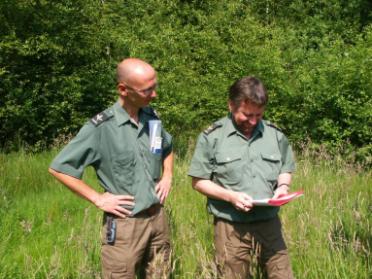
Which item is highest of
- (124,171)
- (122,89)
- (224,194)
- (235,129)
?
(122,89)

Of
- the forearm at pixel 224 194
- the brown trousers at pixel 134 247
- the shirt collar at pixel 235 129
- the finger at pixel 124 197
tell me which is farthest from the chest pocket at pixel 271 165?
the finger at pixel 124 197

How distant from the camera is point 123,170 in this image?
2.62 metres

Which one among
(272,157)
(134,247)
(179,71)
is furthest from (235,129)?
(179,71)

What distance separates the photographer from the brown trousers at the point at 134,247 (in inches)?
102

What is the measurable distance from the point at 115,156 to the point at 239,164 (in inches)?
27.9

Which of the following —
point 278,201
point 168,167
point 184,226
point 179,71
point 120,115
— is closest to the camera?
point 278,201

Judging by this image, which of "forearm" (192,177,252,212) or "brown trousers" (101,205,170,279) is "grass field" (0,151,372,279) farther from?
"forearm" (192,177,252,212)

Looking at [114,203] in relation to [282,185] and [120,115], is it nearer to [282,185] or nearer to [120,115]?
[120,115]

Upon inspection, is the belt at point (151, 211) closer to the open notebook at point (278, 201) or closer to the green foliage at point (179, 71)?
the open notebook at point (278, 201)

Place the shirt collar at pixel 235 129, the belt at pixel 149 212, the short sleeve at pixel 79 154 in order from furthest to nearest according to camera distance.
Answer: the shirt collar at pixel 235 129 < the belt at pixel 149 212 < the short sleeve at pixel 79 154

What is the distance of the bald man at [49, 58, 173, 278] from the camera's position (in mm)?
2561

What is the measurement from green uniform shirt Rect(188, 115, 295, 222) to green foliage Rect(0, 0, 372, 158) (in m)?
5.05

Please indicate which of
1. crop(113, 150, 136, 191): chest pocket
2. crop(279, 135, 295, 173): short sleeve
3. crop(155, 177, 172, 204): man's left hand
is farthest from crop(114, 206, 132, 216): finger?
crop(279, 135, 295, 173): short sleeve

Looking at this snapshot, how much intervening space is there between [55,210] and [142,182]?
2717mm
